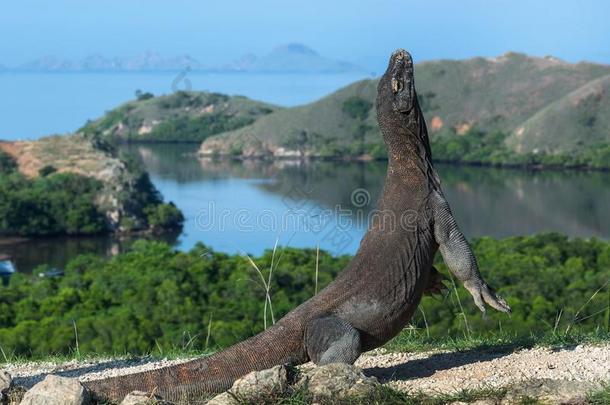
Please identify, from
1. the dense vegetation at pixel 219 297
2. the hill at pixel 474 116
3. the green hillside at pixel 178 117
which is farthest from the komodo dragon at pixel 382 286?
the green hillside at pixel 178 117

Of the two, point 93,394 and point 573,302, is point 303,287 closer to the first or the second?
point 573,302

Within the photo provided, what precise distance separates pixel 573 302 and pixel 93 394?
2278 cm

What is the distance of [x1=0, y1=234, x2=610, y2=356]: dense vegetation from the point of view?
20.2 metres

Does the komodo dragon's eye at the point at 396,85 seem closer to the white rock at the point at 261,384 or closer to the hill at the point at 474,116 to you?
the white rock at the point at 261,384

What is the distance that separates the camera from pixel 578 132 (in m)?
106

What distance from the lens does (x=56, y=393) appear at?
19.4ft

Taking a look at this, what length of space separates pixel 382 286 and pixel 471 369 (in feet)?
3.09

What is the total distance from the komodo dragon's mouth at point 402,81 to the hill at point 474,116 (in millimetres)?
95680

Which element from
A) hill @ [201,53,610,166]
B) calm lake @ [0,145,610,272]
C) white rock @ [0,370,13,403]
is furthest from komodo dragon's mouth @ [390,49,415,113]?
hill @ [201,53,610,166]

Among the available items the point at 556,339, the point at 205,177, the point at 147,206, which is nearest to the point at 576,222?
the point at 147,206

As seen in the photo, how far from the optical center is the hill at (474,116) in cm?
10744

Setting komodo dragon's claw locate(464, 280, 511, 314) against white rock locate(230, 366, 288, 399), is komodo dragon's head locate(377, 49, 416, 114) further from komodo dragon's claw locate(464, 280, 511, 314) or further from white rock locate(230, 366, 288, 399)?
white rock locate(230, 366, 288, 399)

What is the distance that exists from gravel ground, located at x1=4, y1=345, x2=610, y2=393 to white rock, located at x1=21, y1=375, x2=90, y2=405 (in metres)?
1.52

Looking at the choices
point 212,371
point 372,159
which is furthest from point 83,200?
point 212,371
